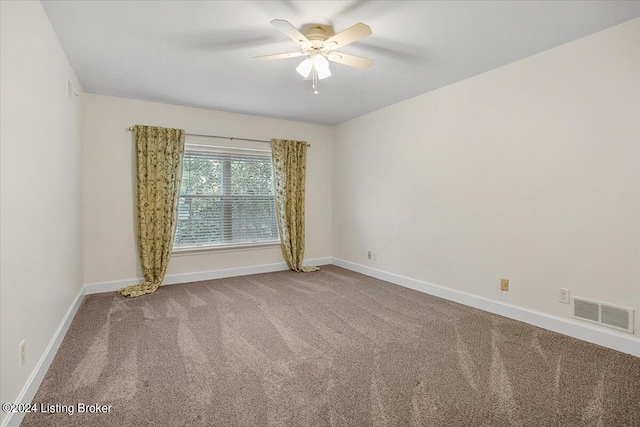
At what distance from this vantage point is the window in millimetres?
4469

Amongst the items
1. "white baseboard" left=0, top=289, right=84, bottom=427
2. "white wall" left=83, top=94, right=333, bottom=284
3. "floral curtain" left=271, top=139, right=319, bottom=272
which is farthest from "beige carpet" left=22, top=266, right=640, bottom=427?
"floral curtain" left=271, top=139, right=319, bottom=272

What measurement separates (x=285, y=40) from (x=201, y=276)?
327 cm

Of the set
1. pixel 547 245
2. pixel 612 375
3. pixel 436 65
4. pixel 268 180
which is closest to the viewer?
pixel 612 375

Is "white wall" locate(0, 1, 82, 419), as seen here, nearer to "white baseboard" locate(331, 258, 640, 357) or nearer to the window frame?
the window frame

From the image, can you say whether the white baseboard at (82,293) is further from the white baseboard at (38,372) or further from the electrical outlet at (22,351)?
the electrical outlet at (22,351)

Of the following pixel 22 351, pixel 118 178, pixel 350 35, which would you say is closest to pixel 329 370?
pixel 22 351

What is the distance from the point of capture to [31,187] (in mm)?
1898

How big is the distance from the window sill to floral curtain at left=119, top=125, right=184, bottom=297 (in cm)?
22

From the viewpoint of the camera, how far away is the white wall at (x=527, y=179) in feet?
7.80

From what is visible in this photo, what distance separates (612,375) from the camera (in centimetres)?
202

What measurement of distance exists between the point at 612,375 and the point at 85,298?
4.79 metres

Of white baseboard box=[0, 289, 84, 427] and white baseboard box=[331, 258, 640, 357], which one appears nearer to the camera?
white baseboard box=[0, 289, 84, 427]

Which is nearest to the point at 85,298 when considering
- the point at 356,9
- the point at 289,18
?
the point at 289,18

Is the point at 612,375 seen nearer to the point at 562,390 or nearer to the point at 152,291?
the point at 562,390
